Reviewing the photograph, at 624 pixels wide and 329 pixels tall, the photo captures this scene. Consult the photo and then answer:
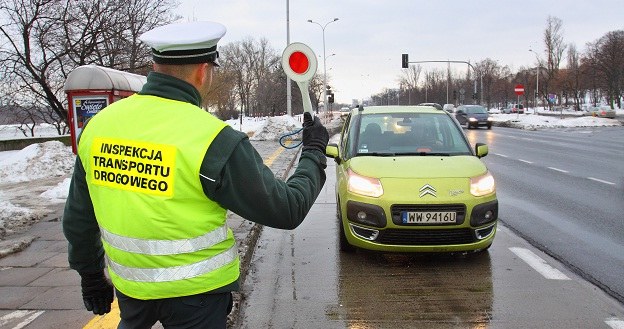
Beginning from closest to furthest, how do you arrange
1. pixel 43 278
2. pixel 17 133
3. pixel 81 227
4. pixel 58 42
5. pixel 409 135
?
pixel 81 227 → pixel 43 278 → pixel 409 135 → pixel 58 42 → pixel 17 133

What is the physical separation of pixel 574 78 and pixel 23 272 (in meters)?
86.5

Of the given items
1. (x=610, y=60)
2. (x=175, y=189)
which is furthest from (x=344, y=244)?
(x=610, y=60)

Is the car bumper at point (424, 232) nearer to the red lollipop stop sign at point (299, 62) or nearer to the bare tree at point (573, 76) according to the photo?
the red lollipop stop sign at point (299, 62)

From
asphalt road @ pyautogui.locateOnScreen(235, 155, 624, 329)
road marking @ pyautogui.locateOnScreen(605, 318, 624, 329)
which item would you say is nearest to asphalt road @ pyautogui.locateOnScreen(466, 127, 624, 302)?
asphalt road @ pyautogui.locateOnScreen(235, 155, 624, 329)

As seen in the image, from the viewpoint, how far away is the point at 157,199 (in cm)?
169

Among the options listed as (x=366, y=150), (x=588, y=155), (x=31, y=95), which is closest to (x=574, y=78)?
(x=588, y=155)

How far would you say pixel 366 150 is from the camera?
6.25 meters

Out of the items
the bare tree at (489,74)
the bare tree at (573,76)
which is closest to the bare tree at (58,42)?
the bare tree at (573,76)

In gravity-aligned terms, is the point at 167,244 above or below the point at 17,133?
below

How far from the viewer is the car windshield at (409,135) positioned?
6.22 m

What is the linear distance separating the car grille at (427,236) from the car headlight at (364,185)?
41 centimetres

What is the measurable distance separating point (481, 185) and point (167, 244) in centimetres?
425

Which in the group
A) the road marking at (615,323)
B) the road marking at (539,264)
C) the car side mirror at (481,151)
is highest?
the car side mirror at (481,151)

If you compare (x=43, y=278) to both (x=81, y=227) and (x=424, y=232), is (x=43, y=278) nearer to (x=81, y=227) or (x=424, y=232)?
(x=81, y=227)
